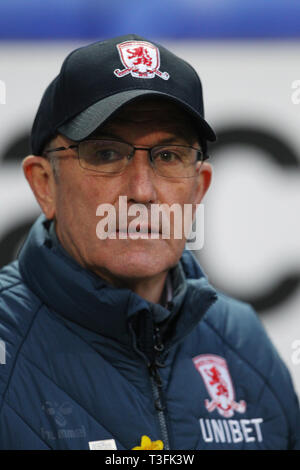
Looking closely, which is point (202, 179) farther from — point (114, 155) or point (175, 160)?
point (114, 155)

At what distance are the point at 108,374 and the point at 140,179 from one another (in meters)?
0.34

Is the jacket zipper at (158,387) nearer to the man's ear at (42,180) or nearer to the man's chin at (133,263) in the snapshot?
the man's chin at (133,263)

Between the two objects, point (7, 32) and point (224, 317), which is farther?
point (7, 32)

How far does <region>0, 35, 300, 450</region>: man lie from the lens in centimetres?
101

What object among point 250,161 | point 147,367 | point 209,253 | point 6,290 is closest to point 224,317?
point 147,367

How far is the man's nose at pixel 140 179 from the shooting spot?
1029mm

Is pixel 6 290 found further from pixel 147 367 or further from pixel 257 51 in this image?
pixel 257 51

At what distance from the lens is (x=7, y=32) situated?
77.9 inches

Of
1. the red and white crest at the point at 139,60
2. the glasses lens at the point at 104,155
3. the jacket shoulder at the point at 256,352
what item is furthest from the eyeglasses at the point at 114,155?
the jacket shoulder at the point at 256,352

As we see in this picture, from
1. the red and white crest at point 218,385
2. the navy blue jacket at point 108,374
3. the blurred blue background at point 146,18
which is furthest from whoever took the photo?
the blurred blue background at point 146,18

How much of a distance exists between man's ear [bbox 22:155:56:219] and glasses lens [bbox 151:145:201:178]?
0.21m

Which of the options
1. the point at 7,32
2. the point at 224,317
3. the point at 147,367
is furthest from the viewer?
the point at 7,32

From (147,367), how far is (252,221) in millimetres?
1057

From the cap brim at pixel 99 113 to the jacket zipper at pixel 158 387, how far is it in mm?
375
